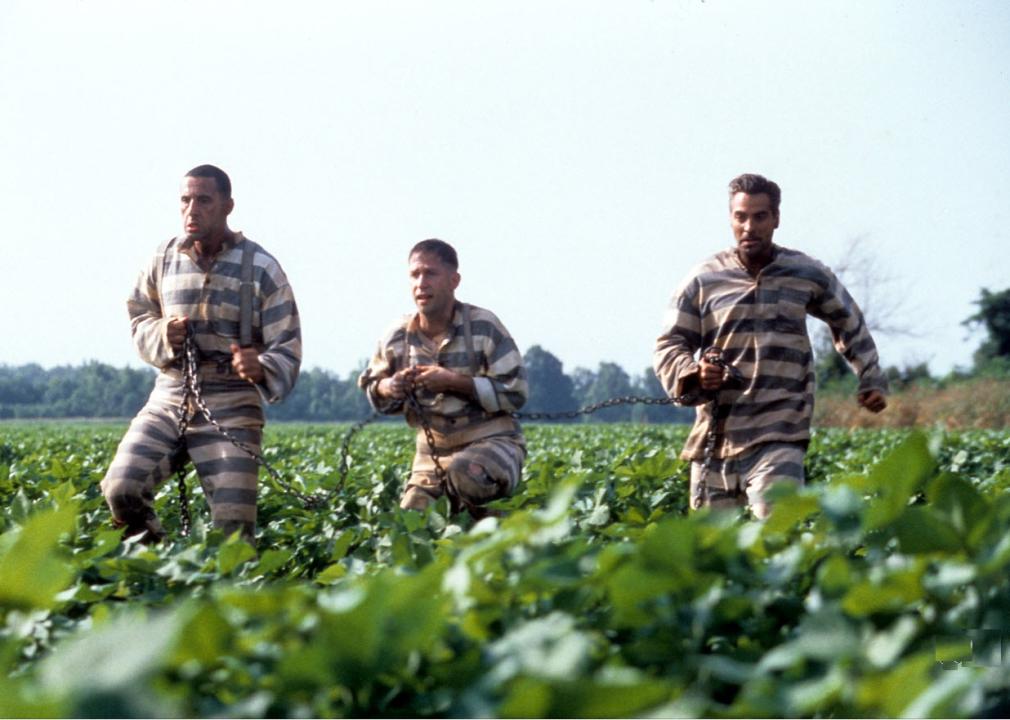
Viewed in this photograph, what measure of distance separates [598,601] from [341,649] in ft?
2.37

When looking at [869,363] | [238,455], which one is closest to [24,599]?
[238,455]

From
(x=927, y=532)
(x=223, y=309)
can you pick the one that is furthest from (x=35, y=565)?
(x=223, y=309)

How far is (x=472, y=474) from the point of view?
5.11 meters

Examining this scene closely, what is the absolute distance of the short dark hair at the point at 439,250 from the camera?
5297 mm

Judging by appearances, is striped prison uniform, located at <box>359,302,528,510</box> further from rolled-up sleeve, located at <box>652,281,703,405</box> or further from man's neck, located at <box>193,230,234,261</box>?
man's neck, located at <box>193,230,234,261</box>

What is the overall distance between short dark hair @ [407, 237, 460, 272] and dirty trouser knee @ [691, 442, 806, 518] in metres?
1.36

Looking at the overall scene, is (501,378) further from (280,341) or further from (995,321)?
(995,321)

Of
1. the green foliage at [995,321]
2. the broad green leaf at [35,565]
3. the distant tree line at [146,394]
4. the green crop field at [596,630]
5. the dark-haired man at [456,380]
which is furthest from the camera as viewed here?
the distant tree line at [146,394]

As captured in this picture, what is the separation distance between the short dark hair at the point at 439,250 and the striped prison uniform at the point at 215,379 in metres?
0.57

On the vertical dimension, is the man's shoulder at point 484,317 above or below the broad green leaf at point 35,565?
above

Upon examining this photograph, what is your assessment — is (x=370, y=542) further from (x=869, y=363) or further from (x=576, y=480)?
(x=869, y=363)

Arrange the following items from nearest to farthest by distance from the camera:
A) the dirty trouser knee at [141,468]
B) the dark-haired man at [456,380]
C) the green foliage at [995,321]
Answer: the dirty trouser knee at [141,468] < the dark-haired man at [456,380] < the green foliage at [995,321]

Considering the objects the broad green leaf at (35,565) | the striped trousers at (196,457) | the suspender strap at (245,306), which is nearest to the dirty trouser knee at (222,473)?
the striped trousers at (196,457)

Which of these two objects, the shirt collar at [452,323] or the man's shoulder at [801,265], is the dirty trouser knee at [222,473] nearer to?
the shirt collar at [452,323]
